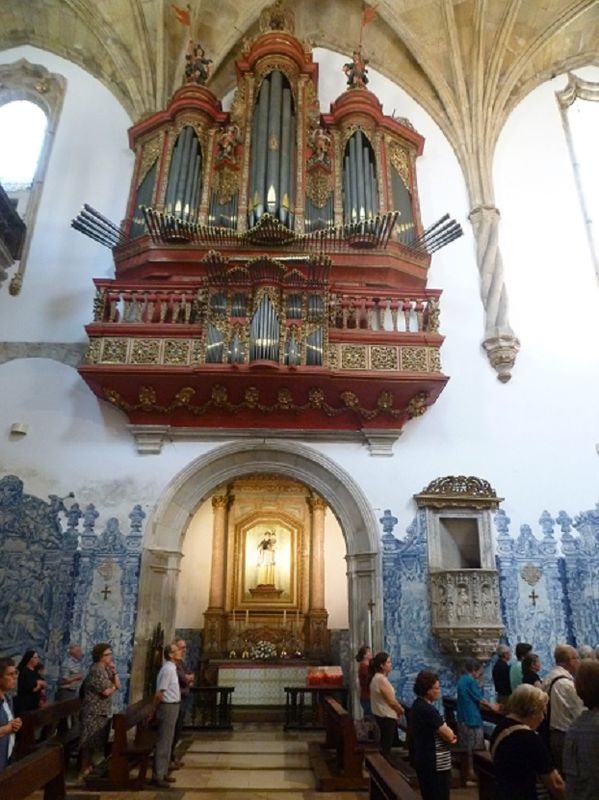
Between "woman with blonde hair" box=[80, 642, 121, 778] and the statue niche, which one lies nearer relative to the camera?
"woman with blonde hair" box=[80, 642, 121, 778]

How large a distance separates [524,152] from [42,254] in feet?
29.4

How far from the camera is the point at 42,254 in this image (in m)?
10.4

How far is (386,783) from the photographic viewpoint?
3771mm

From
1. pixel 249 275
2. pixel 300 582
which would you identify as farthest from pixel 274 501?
pixel 249 275

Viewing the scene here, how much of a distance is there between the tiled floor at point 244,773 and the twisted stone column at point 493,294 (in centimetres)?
585

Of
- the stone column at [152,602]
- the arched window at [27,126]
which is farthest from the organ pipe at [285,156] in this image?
the stone column at [152,602]

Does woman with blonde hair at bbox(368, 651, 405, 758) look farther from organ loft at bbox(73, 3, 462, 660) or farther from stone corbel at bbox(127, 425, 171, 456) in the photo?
stone corbel at bbox(127, 425, 171, 456)

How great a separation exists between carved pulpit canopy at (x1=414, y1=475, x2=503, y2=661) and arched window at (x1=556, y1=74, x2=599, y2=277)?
17.0 feet

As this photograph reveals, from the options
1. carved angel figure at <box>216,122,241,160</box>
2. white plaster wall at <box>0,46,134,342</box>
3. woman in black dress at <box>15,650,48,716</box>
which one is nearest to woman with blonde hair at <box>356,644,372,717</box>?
woman in black dress at <box>15,650,48,716</box>

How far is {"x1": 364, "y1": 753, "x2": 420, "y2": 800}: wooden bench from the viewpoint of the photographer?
11.5 ft

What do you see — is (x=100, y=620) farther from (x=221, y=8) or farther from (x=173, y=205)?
(x=221, y=8)

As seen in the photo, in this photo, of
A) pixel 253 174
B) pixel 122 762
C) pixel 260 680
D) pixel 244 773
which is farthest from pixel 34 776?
pixel 253 174

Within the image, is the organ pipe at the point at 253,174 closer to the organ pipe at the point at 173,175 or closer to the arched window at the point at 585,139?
the organ pipe at the point at 173,175

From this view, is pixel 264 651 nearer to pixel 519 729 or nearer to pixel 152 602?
pixel 152 602
